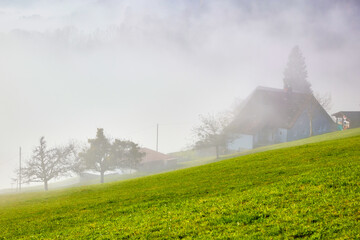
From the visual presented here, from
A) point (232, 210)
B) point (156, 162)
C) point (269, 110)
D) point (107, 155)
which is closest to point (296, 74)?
point (269, 110)

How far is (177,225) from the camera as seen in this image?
43.7 ft

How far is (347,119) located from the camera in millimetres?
95750

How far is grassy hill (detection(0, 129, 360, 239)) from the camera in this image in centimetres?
1132

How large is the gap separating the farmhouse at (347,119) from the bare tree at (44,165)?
7402 centimetres

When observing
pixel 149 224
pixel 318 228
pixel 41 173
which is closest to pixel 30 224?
pixel 149 224

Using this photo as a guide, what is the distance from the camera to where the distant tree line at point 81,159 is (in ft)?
255

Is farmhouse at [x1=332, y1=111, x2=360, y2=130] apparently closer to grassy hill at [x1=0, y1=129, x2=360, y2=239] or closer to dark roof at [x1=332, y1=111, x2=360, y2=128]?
dark roof at [x1=332, y1=111, x2=360, y2=128]

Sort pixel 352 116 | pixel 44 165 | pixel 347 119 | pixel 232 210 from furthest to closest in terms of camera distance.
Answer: pixel 347 119 < pixel 352 116 < pixel 44 165 < pixel 232 210

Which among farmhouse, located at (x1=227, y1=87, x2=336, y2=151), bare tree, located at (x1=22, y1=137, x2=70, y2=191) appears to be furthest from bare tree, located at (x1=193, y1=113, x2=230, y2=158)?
bare tree, located at (x1=22, y1=137, x2=70, y2=191)

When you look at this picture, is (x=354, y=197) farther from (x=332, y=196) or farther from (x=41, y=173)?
(x=41, y=173)

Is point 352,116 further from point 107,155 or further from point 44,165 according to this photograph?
point 44,165

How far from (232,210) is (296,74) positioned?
130 m

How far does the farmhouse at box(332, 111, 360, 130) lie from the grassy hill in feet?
245

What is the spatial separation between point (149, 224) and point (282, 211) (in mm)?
5312
